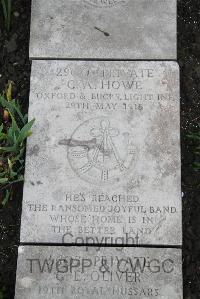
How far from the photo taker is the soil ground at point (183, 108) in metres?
3.20

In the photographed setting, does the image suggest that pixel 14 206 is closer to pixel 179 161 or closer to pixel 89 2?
pixel 179 161

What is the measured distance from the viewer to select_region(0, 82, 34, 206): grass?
3.18 m

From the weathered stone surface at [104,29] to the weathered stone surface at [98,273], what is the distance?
4.16ft

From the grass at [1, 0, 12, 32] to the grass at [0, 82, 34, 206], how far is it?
0.52 meters

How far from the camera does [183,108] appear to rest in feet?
11.6

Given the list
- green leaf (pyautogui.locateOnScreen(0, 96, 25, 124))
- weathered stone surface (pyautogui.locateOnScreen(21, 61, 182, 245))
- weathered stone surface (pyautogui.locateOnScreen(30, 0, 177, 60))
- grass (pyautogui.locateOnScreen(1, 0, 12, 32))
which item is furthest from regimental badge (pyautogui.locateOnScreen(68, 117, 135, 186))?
grass (pyautogui.locateOnScreen(1, 0, 12, 32))

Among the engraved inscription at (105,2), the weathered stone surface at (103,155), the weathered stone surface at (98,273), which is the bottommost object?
the weathered stone surface at (98,273)

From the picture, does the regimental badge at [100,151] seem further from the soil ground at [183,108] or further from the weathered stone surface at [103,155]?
the soil ground at [183,108]

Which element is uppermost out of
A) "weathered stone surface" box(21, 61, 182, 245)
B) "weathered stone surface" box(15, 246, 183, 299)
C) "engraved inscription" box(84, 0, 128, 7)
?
"engraved inscription" box(84, 0, 128, 7)

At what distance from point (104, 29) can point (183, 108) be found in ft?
2.47

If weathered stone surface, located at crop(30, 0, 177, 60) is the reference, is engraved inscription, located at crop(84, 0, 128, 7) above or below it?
above

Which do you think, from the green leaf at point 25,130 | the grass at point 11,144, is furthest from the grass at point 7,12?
the green leaf at point 25,130

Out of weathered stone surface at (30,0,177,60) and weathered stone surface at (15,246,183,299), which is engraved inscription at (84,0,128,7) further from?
weathered stone surface at (15,246,183,299)

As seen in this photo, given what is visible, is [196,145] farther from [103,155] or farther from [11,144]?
[11,144]
